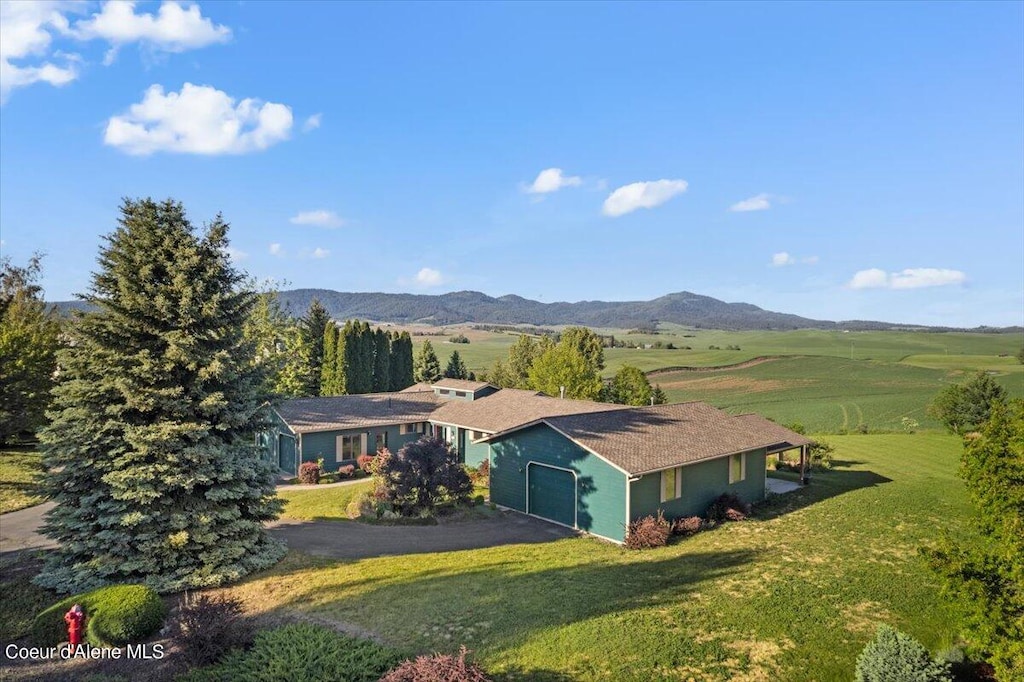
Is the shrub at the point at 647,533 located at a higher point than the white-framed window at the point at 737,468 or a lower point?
lower

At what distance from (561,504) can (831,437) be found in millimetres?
34142

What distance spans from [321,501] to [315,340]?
119ft

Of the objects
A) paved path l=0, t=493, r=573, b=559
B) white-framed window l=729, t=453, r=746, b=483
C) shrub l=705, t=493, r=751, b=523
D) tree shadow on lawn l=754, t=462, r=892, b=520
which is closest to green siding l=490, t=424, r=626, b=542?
paved path l=0, t=493, r=573, b=559

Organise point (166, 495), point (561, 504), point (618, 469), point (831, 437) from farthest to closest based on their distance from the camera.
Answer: point (831, 437)
point (561, 504)
point (618, 469)
point (166, 495)

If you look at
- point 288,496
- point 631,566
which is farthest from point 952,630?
point 288,496

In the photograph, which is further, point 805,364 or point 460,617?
point 805,364

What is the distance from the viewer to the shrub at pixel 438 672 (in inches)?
354

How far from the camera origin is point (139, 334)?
16.9 m

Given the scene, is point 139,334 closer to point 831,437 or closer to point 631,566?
point 631,566

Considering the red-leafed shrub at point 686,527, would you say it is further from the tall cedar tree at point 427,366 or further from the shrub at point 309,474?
the tall cedar tree at point 427,366

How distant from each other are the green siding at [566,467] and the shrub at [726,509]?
16.0ft

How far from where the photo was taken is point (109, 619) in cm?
1243

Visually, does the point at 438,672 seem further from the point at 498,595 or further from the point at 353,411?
the point at 353,411

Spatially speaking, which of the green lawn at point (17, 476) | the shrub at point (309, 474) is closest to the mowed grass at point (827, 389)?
the shrub at point (309, 474)
